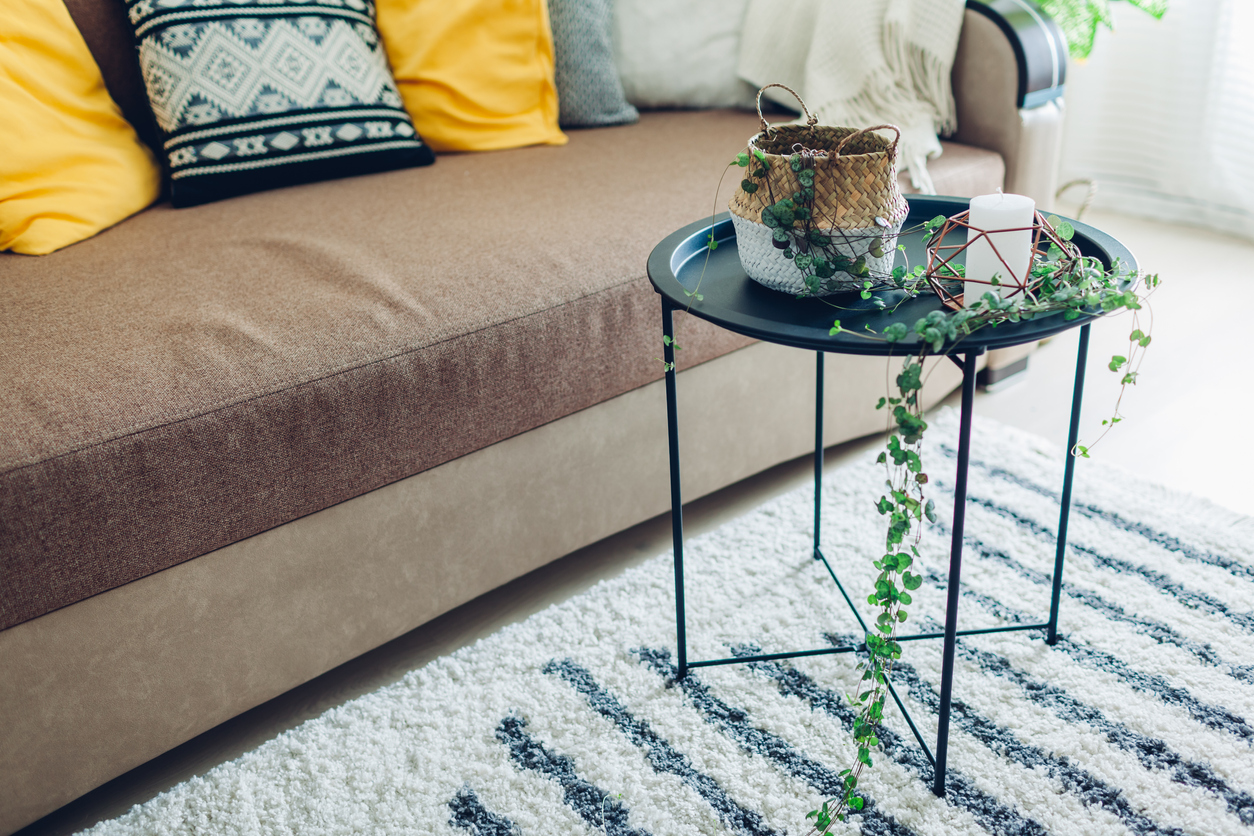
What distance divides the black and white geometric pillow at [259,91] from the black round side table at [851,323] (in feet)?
2.19

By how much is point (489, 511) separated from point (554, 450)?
0.11 metres

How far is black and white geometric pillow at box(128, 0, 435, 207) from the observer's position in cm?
128

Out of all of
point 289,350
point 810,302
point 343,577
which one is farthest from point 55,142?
point 810,302

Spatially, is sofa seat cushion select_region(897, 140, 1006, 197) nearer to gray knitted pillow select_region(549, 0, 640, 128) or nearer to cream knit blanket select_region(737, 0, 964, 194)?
cream knit blanket select_region(737, 0, 964, 194)

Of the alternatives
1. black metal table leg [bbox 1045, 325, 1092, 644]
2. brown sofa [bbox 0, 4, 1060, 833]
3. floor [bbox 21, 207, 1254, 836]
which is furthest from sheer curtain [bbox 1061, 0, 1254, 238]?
black metal table leg [bbox 1045, 325, 1092, 644]

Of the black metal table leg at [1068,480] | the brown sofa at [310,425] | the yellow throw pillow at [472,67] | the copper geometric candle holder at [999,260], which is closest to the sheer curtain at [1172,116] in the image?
the brown sofa at [310,425]

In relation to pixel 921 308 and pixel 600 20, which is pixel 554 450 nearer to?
pixel 921 308

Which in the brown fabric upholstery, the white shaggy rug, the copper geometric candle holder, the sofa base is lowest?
the white shaggy rug

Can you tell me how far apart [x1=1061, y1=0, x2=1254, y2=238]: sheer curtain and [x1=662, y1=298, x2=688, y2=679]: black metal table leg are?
1.81 meters

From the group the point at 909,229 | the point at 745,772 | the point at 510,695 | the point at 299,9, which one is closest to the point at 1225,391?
the point at 909,229

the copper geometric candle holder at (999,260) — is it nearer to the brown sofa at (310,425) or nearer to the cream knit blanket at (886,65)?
the brown sofa at (310,425)

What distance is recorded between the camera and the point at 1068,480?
951mm

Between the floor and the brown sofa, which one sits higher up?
the brown sofa

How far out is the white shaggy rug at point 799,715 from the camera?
2.87 feet
